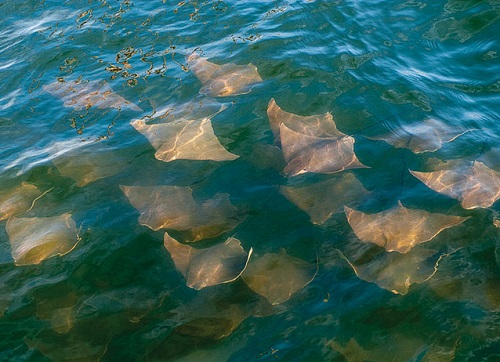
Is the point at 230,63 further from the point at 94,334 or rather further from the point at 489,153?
the point at 94,334

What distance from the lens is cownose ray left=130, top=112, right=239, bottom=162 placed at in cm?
736

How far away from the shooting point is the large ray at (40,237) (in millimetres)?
6126

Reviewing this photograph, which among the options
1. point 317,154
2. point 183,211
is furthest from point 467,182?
point 183,211

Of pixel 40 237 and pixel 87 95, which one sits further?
pixel 87 95

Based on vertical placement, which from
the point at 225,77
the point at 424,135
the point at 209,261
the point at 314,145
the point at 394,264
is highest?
the point at 225,77

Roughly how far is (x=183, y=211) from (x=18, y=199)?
247cm

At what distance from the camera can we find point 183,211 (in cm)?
636

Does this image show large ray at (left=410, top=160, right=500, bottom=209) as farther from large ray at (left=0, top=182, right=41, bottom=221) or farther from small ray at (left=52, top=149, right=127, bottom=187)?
large ray at (left=0, top=182, right=41, bottom=221)

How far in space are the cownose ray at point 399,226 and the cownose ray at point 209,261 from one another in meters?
1.32

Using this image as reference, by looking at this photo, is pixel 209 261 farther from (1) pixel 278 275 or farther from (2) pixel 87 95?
(2) pixel 87 95

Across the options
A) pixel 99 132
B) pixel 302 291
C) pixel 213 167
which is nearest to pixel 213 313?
pixel 302 291

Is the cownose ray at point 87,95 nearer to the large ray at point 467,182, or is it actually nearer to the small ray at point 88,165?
the small ray at point 88,165

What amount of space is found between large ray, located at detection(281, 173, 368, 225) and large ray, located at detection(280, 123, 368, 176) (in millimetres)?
186

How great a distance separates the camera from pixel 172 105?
8688mm
